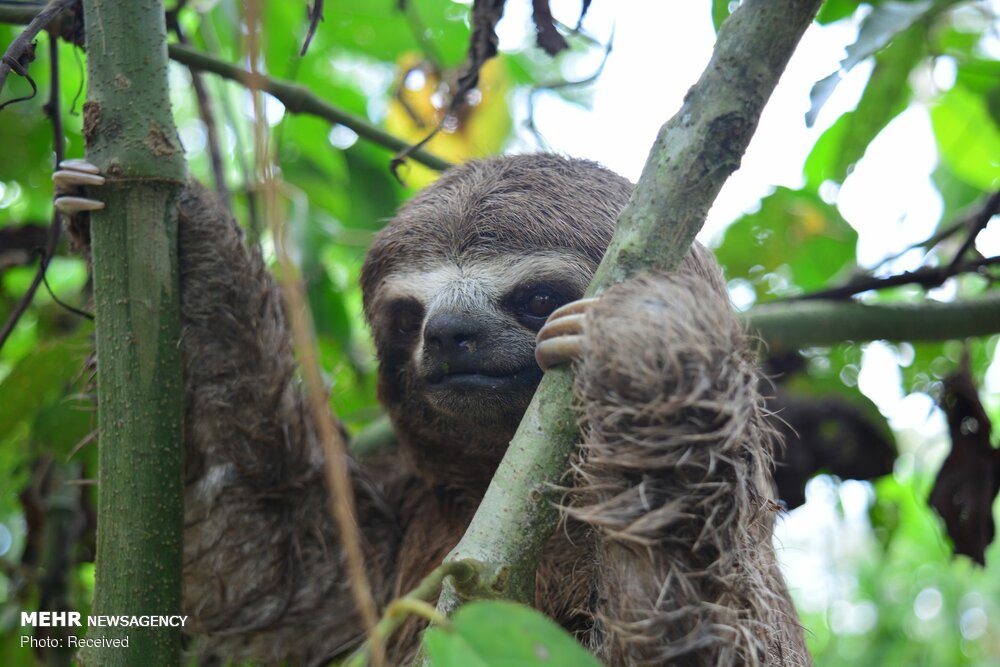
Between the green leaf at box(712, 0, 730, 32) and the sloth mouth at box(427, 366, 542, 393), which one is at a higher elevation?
the green leaf at box(712, 0, 730, 32)

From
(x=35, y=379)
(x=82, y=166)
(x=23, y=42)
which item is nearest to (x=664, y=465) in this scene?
(x=82, y=166)

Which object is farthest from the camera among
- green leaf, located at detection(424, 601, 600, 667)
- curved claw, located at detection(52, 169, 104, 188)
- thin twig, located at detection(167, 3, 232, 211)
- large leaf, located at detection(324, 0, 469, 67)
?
large leaf, located at detection(324, 0, 469, 67)

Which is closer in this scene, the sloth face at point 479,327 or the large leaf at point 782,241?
the sloth face at point 479,327

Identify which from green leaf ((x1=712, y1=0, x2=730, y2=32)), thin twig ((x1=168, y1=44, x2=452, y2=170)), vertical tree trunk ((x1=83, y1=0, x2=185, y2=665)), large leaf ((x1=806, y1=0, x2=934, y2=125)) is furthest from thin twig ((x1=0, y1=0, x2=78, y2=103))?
large leaf ((x1=806, y1=0, x2=934, y2=125))

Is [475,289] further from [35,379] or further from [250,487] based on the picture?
[35,379]

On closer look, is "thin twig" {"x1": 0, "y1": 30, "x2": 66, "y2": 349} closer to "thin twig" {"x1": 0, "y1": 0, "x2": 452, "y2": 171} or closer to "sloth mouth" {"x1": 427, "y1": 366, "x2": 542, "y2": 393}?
"thin twig" {"x1": 0, "y1": 0, "x2": 452, "y2": 171}

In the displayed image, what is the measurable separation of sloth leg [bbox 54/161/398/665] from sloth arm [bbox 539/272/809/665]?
95.2 inches

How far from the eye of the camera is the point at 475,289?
4539 millimetres

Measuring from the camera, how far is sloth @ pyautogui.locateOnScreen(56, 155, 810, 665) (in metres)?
3.16

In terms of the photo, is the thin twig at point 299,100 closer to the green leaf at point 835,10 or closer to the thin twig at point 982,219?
the green leaf at point 835,10

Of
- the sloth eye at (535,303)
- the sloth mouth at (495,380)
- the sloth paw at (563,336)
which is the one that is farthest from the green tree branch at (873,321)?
the sloth paw at (563,336)

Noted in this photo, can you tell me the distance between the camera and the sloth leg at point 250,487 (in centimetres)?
494

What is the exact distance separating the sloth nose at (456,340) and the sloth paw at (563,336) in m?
0.94

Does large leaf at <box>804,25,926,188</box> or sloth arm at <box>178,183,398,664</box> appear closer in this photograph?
sloth arm at <box>178,183,398,664</box>
